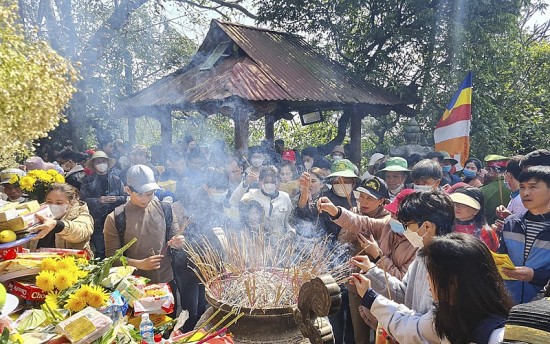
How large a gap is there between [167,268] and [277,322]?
1.73 m

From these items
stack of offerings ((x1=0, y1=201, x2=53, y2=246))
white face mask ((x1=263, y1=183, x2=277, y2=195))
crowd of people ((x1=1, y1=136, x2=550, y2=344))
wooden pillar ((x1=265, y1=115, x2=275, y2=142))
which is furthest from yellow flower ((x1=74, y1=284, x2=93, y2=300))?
wooden pillar ((x1=265, y1=115, x2=275, y2=142))

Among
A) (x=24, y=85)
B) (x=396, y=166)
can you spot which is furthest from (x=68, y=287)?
(x=396, y=166)

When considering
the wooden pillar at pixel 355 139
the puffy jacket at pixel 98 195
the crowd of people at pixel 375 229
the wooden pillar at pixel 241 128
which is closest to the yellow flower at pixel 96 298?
the crowd of people at pixel 375 229

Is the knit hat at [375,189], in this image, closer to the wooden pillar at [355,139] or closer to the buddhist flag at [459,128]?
the buddhist flag at [459,128]

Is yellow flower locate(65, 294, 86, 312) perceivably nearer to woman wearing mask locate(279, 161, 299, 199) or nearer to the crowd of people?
the crowd of people

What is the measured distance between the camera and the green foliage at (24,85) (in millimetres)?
2516

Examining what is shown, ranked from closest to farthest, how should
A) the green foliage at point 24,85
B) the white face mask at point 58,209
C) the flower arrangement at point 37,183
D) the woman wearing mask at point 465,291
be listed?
the woman wearing mask at point 465,291 < the green foliage at point 24,85 < the white face mask at point 58,209 < the flower arrangement at point 37,183

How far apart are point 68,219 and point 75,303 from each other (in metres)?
1.35

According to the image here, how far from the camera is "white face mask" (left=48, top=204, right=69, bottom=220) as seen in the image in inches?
121

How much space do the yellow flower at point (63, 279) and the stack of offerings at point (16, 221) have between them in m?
0.29

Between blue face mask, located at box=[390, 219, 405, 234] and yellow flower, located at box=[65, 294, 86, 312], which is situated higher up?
blue face mask, located at box=[390, 219, 405, 234]

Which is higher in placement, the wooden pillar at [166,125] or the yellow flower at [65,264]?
the wooden pillar at [166,125]

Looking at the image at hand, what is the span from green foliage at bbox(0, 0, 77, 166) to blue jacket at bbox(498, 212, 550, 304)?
10.5 feet

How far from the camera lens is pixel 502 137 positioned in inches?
404
